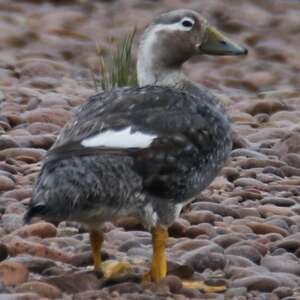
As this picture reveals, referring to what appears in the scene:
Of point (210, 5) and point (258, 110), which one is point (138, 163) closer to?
point (258, 110)

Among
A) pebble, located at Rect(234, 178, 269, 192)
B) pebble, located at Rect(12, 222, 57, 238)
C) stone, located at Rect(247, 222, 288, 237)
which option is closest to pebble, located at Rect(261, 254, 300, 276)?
stone, located at Rect(247, 222, 288, 237)

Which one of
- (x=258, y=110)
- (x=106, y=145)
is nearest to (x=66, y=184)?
(x=106, y=145)

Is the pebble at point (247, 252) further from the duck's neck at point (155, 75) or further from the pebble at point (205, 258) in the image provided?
the duck's neck at point (155, 75)

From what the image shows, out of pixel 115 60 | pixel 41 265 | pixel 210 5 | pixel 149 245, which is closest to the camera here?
pixel 41 265

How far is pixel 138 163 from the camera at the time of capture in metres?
6.70

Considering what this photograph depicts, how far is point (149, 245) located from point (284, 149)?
7.82ft

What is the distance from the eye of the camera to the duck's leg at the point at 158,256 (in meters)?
6.79

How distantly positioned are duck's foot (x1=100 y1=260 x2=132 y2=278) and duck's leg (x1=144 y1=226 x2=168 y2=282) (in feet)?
0.45

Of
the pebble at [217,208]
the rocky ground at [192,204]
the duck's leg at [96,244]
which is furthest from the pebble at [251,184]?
the duck's leg at [96,244]

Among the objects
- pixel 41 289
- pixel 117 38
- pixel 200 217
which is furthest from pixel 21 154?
pixel 117 38

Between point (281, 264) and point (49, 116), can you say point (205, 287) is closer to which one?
point (281, 264)

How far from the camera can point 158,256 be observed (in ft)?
22.7

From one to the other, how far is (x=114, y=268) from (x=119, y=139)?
0.73 m

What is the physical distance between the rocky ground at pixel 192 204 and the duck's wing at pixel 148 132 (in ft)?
1.83
